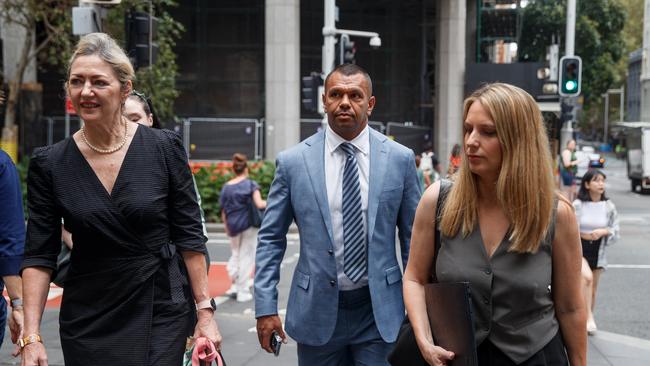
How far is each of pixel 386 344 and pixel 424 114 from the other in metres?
43.7

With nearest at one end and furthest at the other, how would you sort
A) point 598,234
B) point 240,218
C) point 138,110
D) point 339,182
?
point 339,182 → point 138,110 → point 598,234 → point 240,218

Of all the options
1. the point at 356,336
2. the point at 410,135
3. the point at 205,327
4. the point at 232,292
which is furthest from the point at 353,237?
the point at 410,135

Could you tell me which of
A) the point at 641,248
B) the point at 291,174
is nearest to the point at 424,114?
the point at 641,248

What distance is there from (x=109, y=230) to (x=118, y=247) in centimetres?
7

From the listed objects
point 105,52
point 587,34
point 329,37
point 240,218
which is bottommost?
point 240,218

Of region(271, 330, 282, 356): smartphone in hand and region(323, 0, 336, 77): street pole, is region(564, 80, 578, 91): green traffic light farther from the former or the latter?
region(271, 330, 282, 356): smartphone in hand

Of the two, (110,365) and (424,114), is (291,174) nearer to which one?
(110,365)

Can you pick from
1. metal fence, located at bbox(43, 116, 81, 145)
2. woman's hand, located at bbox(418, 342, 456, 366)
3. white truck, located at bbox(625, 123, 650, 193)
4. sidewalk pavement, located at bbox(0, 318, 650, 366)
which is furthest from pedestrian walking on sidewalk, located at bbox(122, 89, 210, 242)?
white truck, located at bbox(625, 123, 650, 193)

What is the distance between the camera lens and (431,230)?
11.2 ft

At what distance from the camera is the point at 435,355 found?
3.23 metres

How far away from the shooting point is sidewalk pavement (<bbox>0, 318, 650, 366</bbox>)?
7945mm

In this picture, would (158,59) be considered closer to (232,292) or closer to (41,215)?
(232,292)

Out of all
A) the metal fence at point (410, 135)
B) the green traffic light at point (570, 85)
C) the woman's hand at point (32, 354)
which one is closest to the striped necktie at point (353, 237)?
the woman's hand at point (32, 354)

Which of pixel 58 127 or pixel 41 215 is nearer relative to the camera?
pixel 41 215
